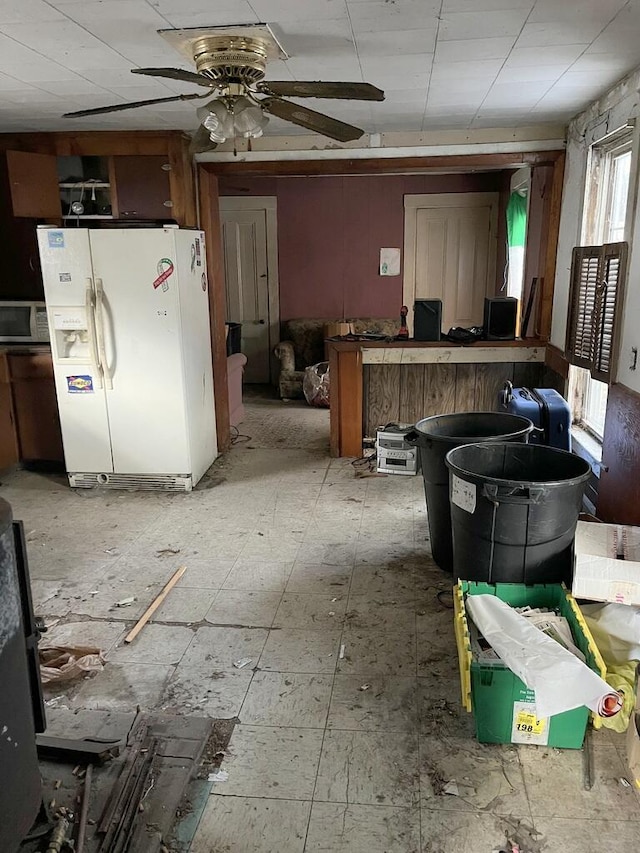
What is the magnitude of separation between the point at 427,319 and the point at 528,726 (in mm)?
3452

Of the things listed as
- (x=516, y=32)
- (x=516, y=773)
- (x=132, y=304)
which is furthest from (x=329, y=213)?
(x=516, y=773)

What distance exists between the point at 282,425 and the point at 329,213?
2.81 metres

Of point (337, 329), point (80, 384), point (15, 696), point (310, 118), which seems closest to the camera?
point (15, 696)

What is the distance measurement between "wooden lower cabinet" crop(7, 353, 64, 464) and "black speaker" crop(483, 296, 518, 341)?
10.9 feet

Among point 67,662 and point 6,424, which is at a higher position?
point 6,424

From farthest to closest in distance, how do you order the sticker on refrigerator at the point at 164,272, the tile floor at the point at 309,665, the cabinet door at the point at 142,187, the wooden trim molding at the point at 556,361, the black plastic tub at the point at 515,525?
the cabinet door at the point at 142,187 → the wooden trim molding at the point at 556,361 → the sticker on refrigerator at the point at 164,272 → the black plastic tub at the point at 515,525 → the tile floor at the point at 309,665

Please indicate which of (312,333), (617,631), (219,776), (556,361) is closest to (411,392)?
(556,361)

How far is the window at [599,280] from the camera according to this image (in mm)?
3271

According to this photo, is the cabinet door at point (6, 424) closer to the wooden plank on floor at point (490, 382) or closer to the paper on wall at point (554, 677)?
the wooden plank on floor at point (490, 382)

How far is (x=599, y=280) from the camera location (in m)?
3.43

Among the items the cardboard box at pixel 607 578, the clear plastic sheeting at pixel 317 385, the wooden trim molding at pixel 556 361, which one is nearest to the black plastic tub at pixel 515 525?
the cardboard box at pixel 607 578

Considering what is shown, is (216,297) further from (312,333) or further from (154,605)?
(154,605)

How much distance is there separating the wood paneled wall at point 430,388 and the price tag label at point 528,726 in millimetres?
3235

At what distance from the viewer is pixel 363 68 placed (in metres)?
2.91
